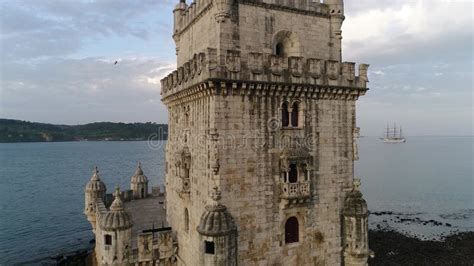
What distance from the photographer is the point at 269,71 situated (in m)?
17.4

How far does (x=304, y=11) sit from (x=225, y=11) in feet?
16.0

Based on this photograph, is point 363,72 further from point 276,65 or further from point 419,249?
point 419,249

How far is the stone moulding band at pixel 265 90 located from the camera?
54.6ft

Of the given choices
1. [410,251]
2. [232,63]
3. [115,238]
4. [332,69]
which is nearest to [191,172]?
[115,238]

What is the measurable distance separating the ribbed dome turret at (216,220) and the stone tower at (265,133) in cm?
5

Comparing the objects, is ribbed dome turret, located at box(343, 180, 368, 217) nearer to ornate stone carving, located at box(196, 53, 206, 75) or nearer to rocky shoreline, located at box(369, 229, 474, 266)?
ornate stone carving, located at box(196, 53, 206, 75)

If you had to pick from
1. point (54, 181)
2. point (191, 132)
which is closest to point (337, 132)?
point (191, 132)

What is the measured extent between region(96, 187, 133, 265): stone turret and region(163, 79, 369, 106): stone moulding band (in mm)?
7483

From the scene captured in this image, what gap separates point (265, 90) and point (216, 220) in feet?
21.6

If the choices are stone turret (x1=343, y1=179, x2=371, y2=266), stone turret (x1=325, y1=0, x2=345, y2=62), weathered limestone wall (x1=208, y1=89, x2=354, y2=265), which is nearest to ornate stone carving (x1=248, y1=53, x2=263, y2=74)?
weathered limestone wall (x1=208, y1=89, x2=354, y2=265)

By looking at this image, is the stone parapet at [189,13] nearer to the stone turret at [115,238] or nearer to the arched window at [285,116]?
the arched window at [285,116]

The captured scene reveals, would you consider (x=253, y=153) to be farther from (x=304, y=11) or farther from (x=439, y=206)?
(x=439, y=206)

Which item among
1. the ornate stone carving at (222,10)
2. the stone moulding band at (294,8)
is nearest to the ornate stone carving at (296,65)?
the stone moulding band at (294,8)

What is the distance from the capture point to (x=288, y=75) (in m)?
17.9
